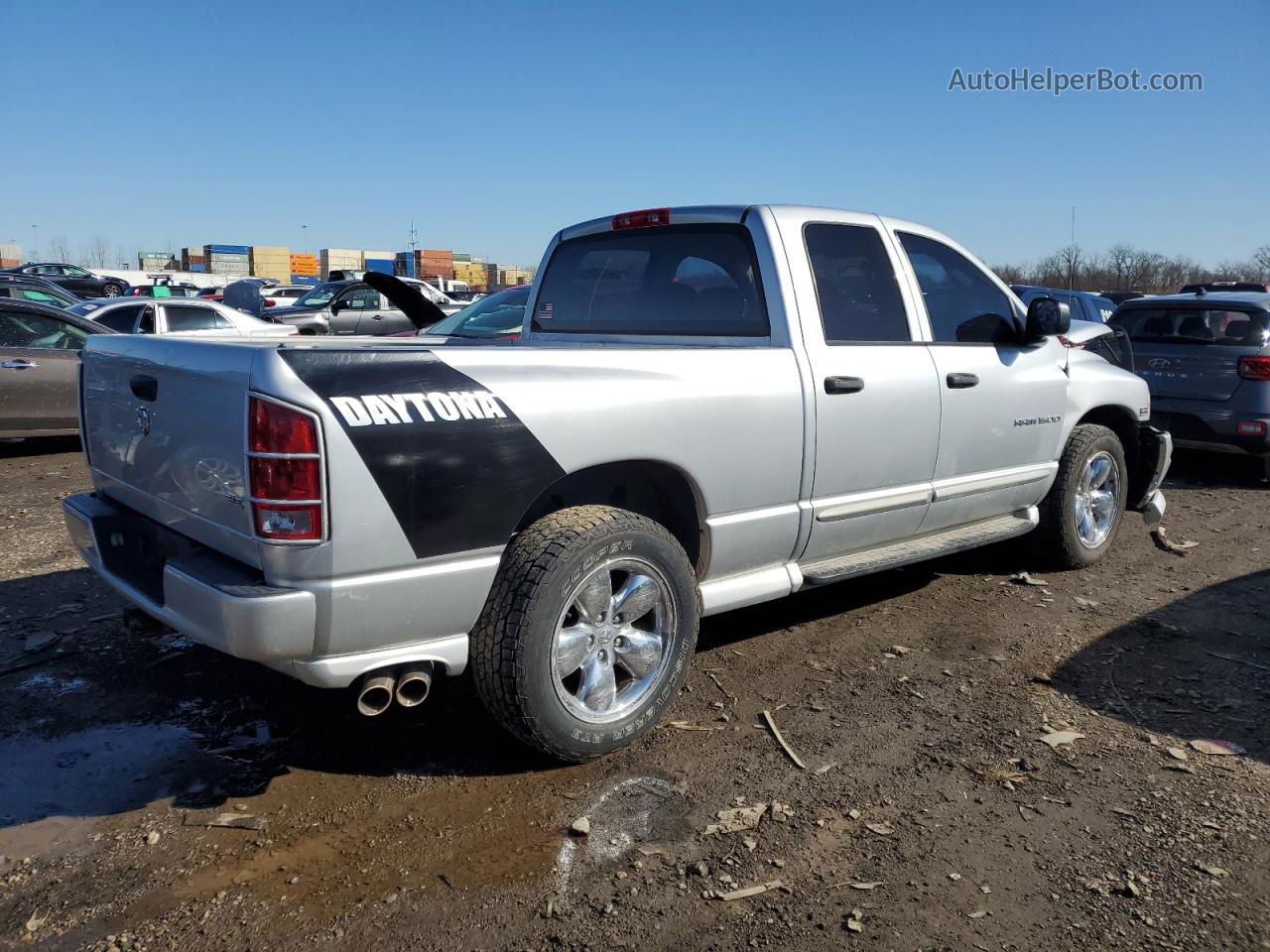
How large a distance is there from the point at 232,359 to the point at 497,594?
41.4 inches

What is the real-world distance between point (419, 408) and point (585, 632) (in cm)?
98

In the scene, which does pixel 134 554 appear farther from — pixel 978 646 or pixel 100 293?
pixel 100 293

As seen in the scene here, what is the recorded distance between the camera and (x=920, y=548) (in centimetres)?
457

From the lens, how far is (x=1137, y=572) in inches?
→ 229

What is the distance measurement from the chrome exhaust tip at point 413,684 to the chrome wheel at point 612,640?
0.41 m

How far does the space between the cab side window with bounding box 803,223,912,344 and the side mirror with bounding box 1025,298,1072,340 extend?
793 millimetres

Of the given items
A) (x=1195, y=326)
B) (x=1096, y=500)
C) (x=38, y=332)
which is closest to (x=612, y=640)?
(x=1096, y=500)

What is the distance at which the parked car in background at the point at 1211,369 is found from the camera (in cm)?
836

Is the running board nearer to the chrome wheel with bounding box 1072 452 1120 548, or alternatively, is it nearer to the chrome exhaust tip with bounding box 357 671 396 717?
the chrome wheel with bounding box 1072 452 1120 548

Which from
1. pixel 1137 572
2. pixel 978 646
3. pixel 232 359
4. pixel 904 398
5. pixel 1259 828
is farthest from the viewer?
pixel 1137 572

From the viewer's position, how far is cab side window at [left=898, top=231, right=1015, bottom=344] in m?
4.71

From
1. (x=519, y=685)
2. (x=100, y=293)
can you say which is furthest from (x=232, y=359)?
(x=100, y=293)

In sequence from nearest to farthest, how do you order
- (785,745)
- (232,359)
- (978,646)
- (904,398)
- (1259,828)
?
(232,359) < (1259,828) < (785,745) < (904,398) < (978,646)

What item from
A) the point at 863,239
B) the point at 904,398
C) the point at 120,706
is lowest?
the point at 120,706
